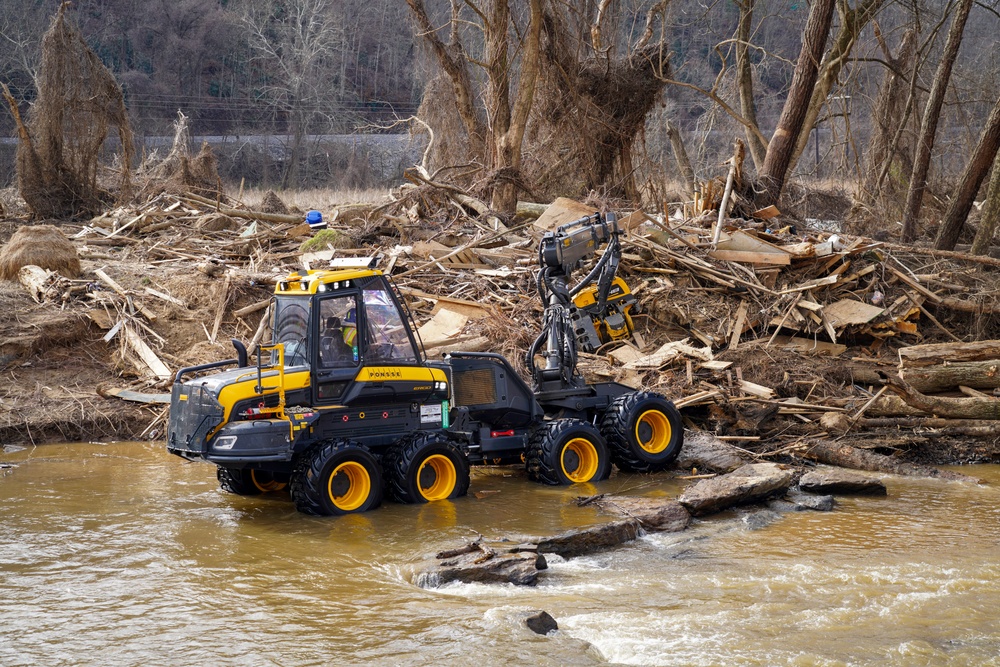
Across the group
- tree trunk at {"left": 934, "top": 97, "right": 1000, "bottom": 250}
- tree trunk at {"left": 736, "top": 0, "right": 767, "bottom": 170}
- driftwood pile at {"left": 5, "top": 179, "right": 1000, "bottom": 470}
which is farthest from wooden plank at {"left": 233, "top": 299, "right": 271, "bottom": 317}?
tree trunk at {"left": 736, "top": 0, "right": 767, "bottom": 170}

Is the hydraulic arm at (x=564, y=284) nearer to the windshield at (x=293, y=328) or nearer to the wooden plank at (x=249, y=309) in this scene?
the windshield at (x=293, y=328)

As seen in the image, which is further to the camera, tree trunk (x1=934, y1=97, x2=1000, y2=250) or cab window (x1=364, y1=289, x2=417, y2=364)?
tree trunk (x1=934, y1=97, x2=1000, y2=250)

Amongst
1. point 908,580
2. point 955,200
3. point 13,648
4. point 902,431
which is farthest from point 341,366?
point 955,200

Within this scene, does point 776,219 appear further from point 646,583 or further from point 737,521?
point 646,583

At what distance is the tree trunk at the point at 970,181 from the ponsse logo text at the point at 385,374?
12.3 metres

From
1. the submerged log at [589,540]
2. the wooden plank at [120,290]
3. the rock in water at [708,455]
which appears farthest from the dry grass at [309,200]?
the submerged log at [589,540]

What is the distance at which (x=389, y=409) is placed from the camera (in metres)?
9.52

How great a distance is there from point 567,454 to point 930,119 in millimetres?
13137

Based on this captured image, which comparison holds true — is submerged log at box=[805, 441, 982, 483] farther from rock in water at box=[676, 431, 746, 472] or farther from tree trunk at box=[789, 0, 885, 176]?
tree trunk at box=[789, 0, 885, 176]

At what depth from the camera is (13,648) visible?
5.86m

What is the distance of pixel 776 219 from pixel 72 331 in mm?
12263

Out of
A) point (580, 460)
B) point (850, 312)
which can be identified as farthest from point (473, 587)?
point (850, 312)

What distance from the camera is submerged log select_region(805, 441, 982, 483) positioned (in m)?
11.0

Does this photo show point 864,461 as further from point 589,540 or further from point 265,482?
point 265,482
